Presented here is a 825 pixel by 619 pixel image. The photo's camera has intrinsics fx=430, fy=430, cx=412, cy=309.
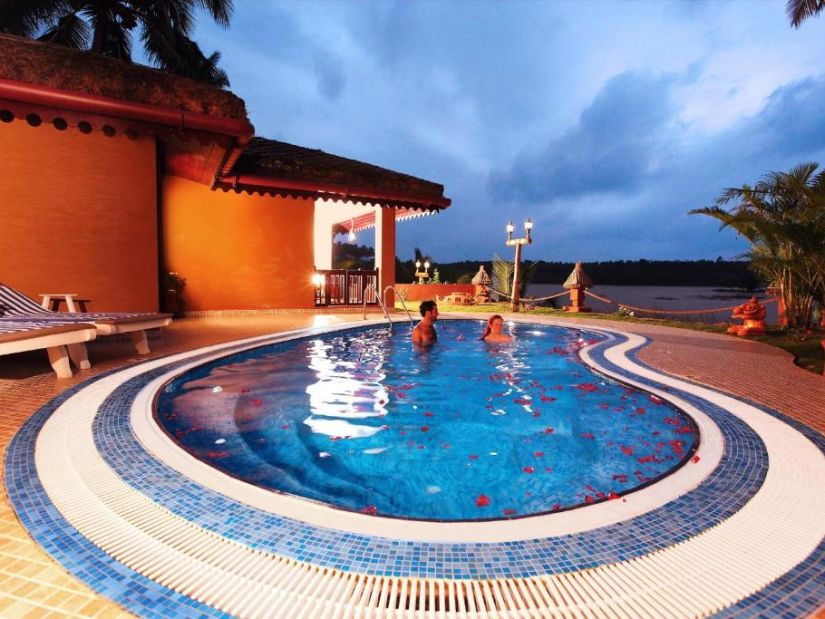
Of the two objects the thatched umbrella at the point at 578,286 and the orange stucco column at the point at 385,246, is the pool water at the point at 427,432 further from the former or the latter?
the thatched umbrella at the point at 578,286

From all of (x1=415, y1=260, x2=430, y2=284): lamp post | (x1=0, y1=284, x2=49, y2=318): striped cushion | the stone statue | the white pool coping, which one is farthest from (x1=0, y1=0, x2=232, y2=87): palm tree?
the stone statue

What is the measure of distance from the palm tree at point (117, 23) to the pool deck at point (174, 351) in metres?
14.1

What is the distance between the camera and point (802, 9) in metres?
10.5

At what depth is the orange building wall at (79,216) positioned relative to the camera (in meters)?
7.62

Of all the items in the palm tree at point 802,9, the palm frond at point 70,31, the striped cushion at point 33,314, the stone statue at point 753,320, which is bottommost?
the stone statue at point 753,320

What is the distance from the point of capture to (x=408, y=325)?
11.1m

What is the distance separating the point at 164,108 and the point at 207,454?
3.02 m

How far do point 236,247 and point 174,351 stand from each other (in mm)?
5889

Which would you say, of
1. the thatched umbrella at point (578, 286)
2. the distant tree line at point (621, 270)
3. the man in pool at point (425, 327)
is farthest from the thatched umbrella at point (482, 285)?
the man in pool at point (425, 327)

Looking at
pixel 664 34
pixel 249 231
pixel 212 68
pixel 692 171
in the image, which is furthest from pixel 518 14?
pixel 692 171

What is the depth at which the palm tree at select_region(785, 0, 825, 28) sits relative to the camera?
33.5 feet

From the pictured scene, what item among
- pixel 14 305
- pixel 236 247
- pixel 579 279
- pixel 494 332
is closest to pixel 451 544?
pixel 14 305

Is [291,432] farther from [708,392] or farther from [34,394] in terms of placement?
[708,392]

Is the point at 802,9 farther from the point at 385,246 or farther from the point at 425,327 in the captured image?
the point at 425,327
